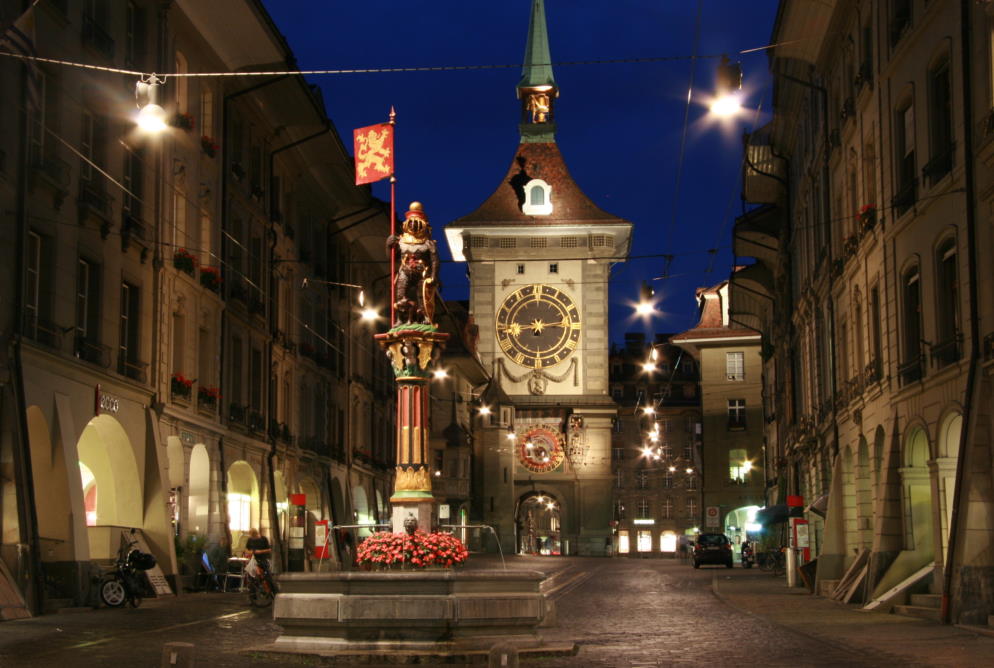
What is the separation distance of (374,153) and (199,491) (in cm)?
1466

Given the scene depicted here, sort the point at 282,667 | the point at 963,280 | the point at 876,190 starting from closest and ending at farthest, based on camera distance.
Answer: the point at 282,667, the point at 963,280, the point at 876,190

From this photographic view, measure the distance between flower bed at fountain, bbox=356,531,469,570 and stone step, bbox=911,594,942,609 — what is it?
8.43 meters

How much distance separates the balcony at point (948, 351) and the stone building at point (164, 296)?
14078mm

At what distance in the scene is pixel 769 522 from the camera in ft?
157

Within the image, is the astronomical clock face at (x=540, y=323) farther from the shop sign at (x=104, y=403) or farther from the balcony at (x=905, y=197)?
the balcony at (x=905, y=197)

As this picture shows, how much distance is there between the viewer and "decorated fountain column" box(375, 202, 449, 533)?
2197 centimetres

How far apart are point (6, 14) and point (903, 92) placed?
15.3 m

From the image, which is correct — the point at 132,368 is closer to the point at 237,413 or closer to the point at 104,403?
→ the point at 104,403

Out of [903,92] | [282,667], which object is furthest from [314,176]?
[282,667]

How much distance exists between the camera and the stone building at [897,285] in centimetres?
2098

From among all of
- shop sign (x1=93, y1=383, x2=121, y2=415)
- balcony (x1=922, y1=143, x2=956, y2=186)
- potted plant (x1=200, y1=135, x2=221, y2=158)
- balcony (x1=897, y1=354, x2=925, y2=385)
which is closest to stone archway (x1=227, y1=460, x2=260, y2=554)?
potted plant (x1=200, y1=135, x2=221, y2=158)

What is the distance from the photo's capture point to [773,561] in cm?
5356

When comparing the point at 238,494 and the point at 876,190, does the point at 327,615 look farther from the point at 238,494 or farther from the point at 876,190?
the point at 238,494

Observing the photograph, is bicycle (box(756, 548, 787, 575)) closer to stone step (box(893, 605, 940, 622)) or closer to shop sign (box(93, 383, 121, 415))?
stone step (box(893, 605, 940, 622))
